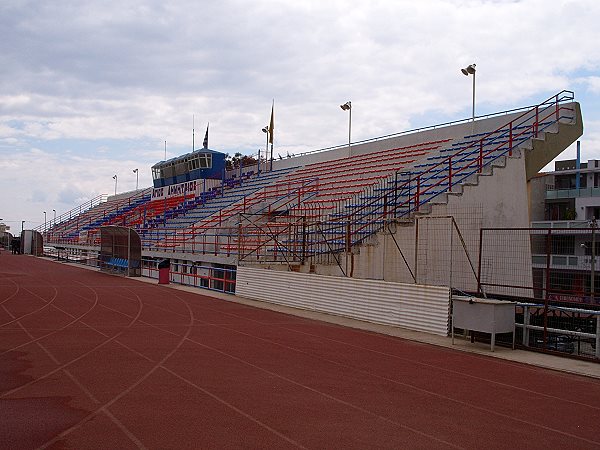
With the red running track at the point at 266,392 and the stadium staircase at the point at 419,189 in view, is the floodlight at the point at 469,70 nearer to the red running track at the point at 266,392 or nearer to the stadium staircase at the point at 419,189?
the stadium staircase at the point at 419,189

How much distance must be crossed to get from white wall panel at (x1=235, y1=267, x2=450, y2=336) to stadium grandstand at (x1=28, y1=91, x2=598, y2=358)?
1.2 inches

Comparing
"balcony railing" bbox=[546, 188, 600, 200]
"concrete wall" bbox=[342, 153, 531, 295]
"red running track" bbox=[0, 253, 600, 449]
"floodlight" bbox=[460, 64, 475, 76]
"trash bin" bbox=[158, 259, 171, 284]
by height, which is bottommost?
"red running track" bbox=[0, 253, 600, 449]

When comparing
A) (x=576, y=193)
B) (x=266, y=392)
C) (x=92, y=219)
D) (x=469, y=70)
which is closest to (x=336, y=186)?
(x=469, y=70)

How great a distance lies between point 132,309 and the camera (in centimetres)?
1795

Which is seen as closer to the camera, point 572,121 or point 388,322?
point 388,322

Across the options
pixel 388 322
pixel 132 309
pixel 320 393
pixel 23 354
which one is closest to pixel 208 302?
pixel 132 309

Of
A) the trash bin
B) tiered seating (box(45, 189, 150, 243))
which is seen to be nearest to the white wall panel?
the trash bin

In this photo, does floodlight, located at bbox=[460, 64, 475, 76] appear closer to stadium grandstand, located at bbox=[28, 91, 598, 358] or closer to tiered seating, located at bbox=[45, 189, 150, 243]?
stadium grandstand, located at bbox=[28, 91, 598, 358]

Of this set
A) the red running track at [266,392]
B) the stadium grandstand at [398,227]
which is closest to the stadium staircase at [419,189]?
the stadium grandstand at [398,227]

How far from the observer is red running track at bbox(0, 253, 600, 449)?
639 cm

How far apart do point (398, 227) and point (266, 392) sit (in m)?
10.7

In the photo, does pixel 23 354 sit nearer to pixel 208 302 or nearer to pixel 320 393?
pixel 320 393

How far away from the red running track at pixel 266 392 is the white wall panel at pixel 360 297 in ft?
4.48

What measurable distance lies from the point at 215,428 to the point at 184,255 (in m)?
24.8
